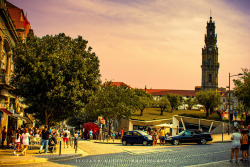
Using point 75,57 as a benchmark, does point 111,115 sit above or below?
below

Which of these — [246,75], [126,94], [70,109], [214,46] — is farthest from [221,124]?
[214,46]

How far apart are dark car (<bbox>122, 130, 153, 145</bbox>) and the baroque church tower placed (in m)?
125

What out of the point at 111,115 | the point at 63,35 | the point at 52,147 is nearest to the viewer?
the point at 52,147

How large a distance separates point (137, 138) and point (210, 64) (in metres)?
128

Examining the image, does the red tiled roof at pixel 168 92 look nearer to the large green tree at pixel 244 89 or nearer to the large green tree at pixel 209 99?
the large green tree at pixel 209 99

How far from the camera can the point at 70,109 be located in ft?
94.5

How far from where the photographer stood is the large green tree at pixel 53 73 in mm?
24703

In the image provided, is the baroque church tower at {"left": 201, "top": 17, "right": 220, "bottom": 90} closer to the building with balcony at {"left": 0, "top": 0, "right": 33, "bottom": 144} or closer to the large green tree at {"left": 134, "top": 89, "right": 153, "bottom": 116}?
the large green tree at {"left": 134, "top": 89, "right": 153, "bottom": 116}

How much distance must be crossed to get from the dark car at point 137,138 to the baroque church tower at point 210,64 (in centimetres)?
12507

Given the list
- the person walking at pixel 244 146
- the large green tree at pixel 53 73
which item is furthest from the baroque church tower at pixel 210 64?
the person walking at pixel 244 146

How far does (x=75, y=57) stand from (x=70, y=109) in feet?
19.5

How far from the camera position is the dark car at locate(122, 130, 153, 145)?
28.9 m

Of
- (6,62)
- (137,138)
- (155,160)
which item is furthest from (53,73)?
(155,160)

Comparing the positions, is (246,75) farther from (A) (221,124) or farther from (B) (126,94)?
(B) (126,94)
